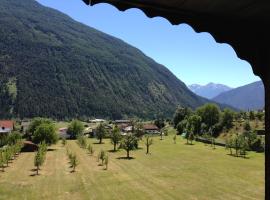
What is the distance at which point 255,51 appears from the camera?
254 inches

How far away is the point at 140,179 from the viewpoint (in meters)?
51.7

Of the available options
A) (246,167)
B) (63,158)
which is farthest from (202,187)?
(63,158)

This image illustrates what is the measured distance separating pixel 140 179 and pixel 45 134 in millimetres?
43029

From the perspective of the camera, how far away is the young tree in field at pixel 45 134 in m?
88.9

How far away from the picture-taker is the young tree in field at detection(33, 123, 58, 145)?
88875 millimetres

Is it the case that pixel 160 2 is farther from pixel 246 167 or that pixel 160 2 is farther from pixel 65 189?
pixel 246 167

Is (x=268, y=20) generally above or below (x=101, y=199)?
above

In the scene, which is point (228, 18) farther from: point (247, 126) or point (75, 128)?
point (75, 128)

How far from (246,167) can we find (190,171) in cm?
1065

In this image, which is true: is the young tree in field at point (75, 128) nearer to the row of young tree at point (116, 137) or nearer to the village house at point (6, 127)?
the row of young tree at point (116, 137)

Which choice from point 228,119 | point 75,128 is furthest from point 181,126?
point 75,128

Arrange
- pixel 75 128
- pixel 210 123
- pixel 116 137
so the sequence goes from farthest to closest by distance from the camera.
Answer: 1. pixel 210 123
2. pixel 75 128
3. pixel 116 137

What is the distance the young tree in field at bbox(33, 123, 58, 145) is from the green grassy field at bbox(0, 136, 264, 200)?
13.1 meters

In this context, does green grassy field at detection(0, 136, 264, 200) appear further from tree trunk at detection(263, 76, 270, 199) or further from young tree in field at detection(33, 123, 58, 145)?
tree trunk at detection(263, 76, 270, 199)
